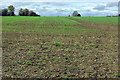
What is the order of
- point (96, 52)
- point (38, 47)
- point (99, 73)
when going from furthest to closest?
point (38, 47)
point (96, 52)
point (99, 73)

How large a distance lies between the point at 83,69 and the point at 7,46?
19.2 ft

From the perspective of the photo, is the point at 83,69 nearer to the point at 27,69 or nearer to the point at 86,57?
the point at 86,57

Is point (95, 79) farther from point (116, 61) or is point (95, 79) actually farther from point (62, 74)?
point (116, 61)

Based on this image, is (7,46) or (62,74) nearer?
(62,74)

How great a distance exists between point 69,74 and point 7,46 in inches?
227

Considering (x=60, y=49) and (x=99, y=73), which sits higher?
(x=60, y=49)

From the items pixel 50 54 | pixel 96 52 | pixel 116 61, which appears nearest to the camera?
pixel 116 61

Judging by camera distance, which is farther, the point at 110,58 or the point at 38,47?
the point at 38,47

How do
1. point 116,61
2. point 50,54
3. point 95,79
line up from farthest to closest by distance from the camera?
1. point 50,54
2. point 116,61
3. point 95,79

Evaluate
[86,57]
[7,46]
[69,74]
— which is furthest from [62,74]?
[7,46]

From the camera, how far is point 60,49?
9883 millimetres

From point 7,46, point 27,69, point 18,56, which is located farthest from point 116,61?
point 7,46

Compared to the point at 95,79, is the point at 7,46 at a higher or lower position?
higher

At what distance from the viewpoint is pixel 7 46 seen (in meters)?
10.4
